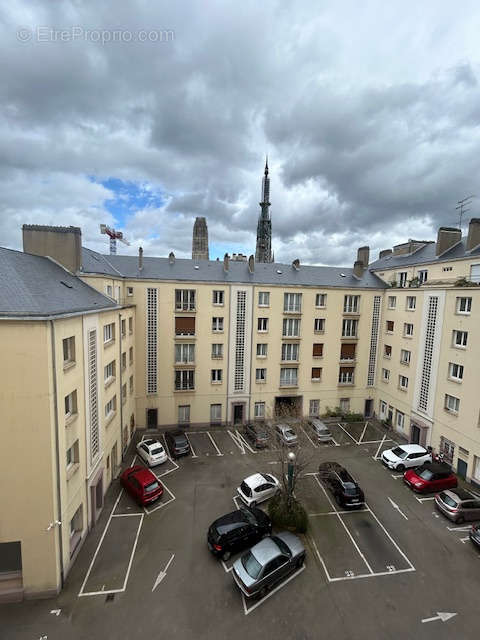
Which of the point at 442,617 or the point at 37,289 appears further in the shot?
the point at 37,289

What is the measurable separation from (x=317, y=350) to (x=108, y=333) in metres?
23.3

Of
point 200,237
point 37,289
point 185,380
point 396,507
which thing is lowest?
Answer: point 396,507

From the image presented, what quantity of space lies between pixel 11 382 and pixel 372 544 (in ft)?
71.3

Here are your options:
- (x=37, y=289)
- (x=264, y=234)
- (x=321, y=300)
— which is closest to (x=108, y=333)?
(x=37, y=289)

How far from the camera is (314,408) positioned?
35281 millimetres

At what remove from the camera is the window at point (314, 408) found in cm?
3512

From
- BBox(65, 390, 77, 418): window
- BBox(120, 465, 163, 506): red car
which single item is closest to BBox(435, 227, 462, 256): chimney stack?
BBox(120, 465, 163, 506): red car

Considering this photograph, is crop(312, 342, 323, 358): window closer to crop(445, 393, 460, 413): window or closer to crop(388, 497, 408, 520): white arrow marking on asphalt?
crop(445, 393, 460, 413): window

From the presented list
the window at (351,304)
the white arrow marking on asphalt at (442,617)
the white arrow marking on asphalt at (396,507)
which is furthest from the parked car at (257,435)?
the window at (351,304)

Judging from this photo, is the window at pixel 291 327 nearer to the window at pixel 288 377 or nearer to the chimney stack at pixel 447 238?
the window at pixel 288 377

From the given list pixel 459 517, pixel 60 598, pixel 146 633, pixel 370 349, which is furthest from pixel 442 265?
pixel 60 598

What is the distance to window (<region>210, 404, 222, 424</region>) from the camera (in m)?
32.8

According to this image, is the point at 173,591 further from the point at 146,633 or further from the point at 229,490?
the point at 229,490

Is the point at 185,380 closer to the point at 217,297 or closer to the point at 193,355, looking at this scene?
the point at 193,355
